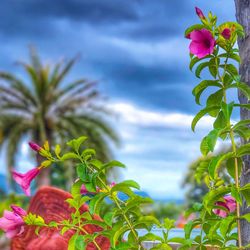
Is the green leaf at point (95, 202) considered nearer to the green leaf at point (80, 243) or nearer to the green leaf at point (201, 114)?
the green leaf at point (80, 243)

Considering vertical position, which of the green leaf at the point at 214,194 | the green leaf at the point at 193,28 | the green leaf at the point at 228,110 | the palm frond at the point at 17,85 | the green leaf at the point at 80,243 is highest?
the palm frond at the point at 17,85

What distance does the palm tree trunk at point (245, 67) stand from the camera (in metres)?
2.11

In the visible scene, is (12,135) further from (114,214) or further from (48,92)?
(114,214)

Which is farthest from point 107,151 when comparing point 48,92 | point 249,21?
point 249,21

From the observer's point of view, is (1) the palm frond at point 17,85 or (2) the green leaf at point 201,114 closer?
(2) the green leaf at point 201,114

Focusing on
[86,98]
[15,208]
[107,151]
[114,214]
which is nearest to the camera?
[114,214]

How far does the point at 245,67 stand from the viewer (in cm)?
217

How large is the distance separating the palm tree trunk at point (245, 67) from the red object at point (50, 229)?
0.87 m

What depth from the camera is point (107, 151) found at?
17016 millimetres

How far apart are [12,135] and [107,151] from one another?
329 centimetres

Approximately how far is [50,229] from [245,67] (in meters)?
1.45

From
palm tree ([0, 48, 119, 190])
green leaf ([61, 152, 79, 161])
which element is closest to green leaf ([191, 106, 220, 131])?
green leaf ([61, 152, 79, 161])

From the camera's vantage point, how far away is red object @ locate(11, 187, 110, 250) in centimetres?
296

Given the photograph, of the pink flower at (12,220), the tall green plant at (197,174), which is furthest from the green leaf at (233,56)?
the pink flower at (12,220)
